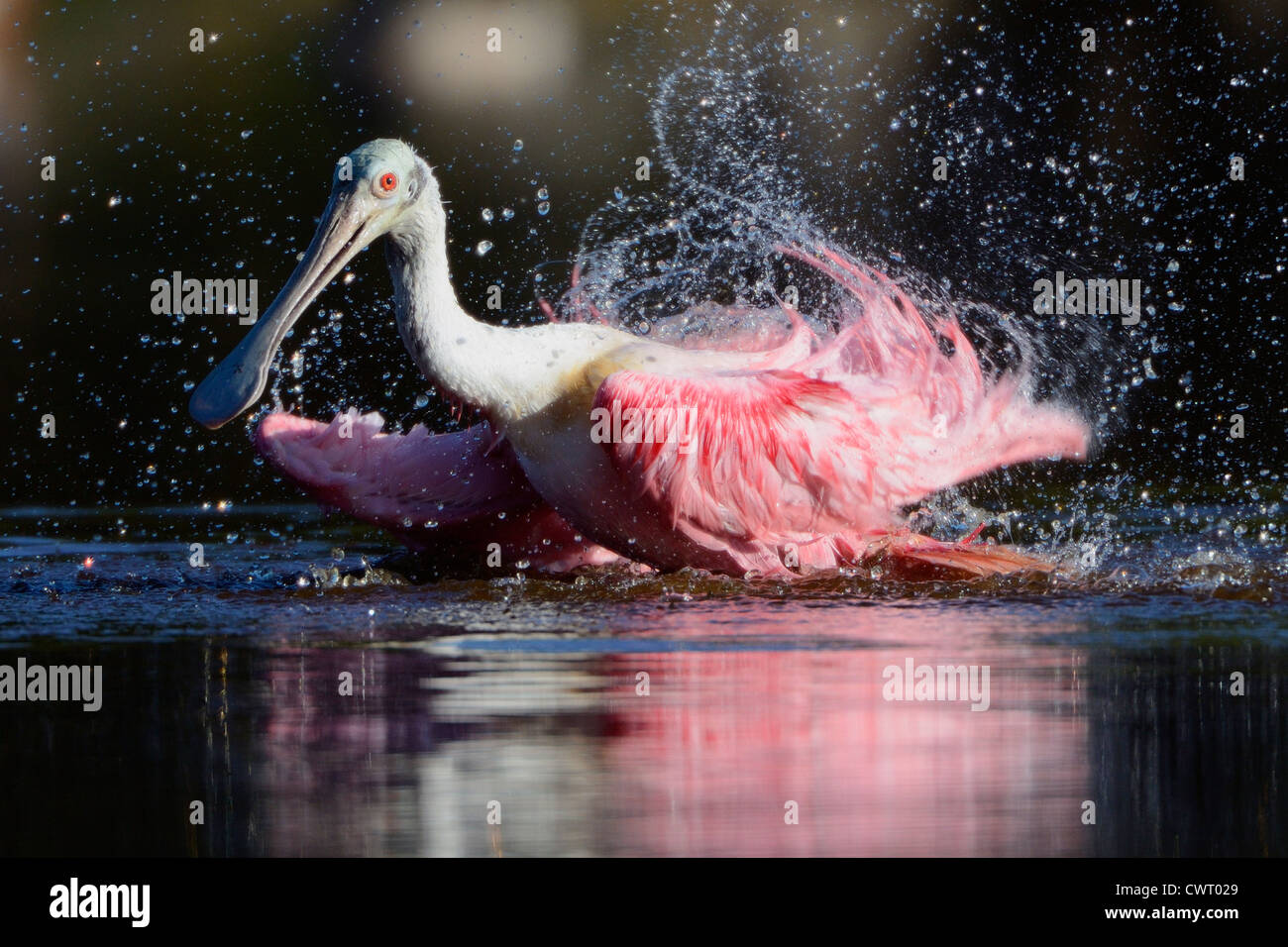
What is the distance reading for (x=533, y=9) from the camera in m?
10.8

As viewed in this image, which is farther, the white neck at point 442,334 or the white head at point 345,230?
the white head at point 345,230

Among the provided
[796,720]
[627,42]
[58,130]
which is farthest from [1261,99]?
[796,720]

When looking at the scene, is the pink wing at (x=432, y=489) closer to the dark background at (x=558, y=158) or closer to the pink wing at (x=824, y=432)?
the pink wing at (x=824, y=432)

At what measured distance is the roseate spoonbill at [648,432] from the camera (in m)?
5.59

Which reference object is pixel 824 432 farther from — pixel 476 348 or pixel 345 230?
pixel 345 230

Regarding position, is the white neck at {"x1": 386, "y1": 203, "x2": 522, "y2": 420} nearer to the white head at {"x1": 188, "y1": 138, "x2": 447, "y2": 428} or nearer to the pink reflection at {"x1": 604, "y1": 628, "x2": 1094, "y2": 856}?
the white head at {"x1": 188, "y1": 138, "x2": 447, "y2": 428}

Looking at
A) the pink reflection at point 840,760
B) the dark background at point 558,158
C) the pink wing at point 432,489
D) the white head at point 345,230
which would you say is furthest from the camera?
the dark background at point 558,158

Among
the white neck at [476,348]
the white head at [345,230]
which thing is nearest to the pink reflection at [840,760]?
the white neck at [476,348]

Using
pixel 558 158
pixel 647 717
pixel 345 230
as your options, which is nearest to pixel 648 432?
pixel 345 230

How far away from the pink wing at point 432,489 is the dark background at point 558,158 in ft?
13.0

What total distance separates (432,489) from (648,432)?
3.14ft

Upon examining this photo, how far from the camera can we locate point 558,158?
1112 cm

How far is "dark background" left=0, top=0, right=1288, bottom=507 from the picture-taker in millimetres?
10609

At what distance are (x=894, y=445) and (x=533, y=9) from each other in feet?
18.9
